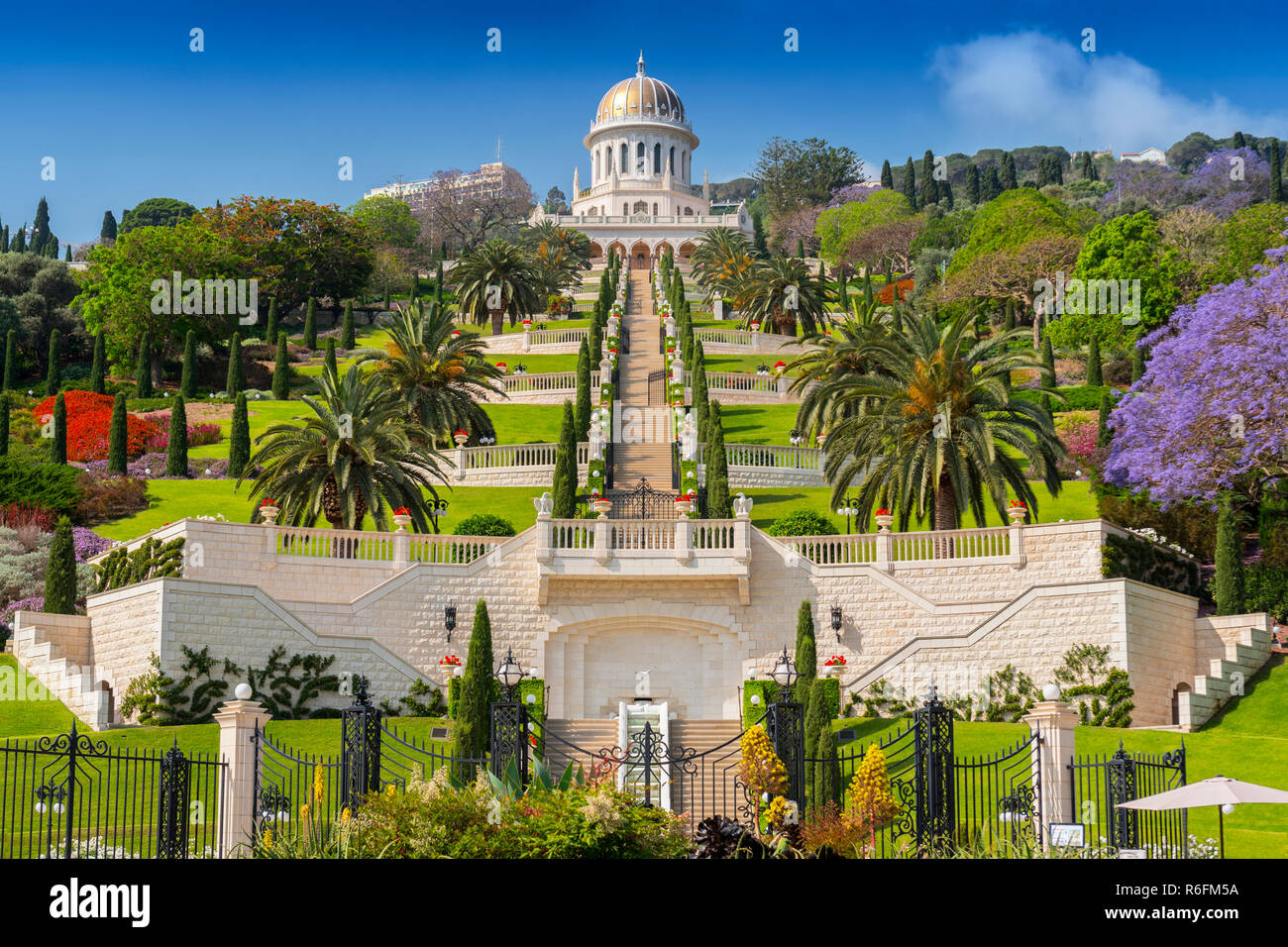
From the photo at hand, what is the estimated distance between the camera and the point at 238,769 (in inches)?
794

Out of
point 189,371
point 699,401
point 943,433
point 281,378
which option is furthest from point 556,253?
point 943,433

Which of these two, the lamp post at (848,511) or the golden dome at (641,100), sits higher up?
the golden dome at (641,100)

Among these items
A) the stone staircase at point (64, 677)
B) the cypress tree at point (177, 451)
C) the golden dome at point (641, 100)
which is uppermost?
the golden dome at point (641, 100)

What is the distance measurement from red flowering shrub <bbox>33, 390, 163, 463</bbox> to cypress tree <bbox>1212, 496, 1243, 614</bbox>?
3525 cm

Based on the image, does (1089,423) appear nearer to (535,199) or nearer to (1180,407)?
(1180,407)

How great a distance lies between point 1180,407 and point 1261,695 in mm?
10165

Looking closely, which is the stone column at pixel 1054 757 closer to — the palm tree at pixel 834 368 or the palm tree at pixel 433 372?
the palm tree at pixel 834 368

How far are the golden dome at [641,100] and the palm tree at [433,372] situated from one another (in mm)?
93750

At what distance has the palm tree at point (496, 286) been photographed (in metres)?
74.9

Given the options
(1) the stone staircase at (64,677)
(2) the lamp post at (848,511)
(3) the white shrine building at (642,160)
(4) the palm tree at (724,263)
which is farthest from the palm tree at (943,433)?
(3) the white shrine building at (642,160)

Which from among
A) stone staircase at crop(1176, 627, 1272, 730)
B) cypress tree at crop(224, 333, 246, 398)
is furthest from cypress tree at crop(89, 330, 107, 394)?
stone staircase at crop(1176, 627, 1272, 730)

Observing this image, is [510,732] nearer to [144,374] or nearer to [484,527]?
[484,527]
